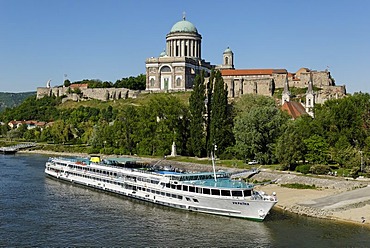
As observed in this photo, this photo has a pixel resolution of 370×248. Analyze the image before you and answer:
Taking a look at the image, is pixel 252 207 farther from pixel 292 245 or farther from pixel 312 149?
pixel 312 149

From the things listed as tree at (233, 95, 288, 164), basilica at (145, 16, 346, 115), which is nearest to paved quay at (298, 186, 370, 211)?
tree at (233, 95, 288, 164)

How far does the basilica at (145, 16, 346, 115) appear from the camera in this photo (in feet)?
392

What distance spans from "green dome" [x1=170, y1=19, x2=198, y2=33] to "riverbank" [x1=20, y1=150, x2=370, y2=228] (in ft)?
280

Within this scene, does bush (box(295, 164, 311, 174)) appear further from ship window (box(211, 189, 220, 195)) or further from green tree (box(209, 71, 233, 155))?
ship window (box(211, 189, 220, 195))

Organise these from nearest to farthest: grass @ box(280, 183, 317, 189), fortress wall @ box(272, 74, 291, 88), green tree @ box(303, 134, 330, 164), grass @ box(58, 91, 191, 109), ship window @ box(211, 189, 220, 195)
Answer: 1. ship window @ box(211, 189, 220, 195)
2. grass @ box(280, 183, 317, 189)
3. green tree @ box(303, 134, 330, 164)
4. grass @ box(58, 91, 191, 109)
5. fortress wall @ box(272, 74, 291, 88)

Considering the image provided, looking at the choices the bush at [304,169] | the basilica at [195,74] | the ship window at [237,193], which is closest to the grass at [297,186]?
the bush at [304,169]

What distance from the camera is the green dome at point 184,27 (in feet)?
440

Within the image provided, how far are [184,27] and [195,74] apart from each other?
15199 mm

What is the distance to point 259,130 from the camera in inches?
2368

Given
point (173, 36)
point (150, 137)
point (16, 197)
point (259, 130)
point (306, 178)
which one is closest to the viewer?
point (16, 197)

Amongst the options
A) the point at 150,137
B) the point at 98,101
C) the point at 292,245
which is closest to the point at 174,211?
the point at 292,245

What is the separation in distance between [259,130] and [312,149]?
7615 millimetres

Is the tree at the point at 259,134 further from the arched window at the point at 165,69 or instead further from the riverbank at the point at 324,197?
the arched window at the point at 165,69

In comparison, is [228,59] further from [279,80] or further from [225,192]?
[225,192]
